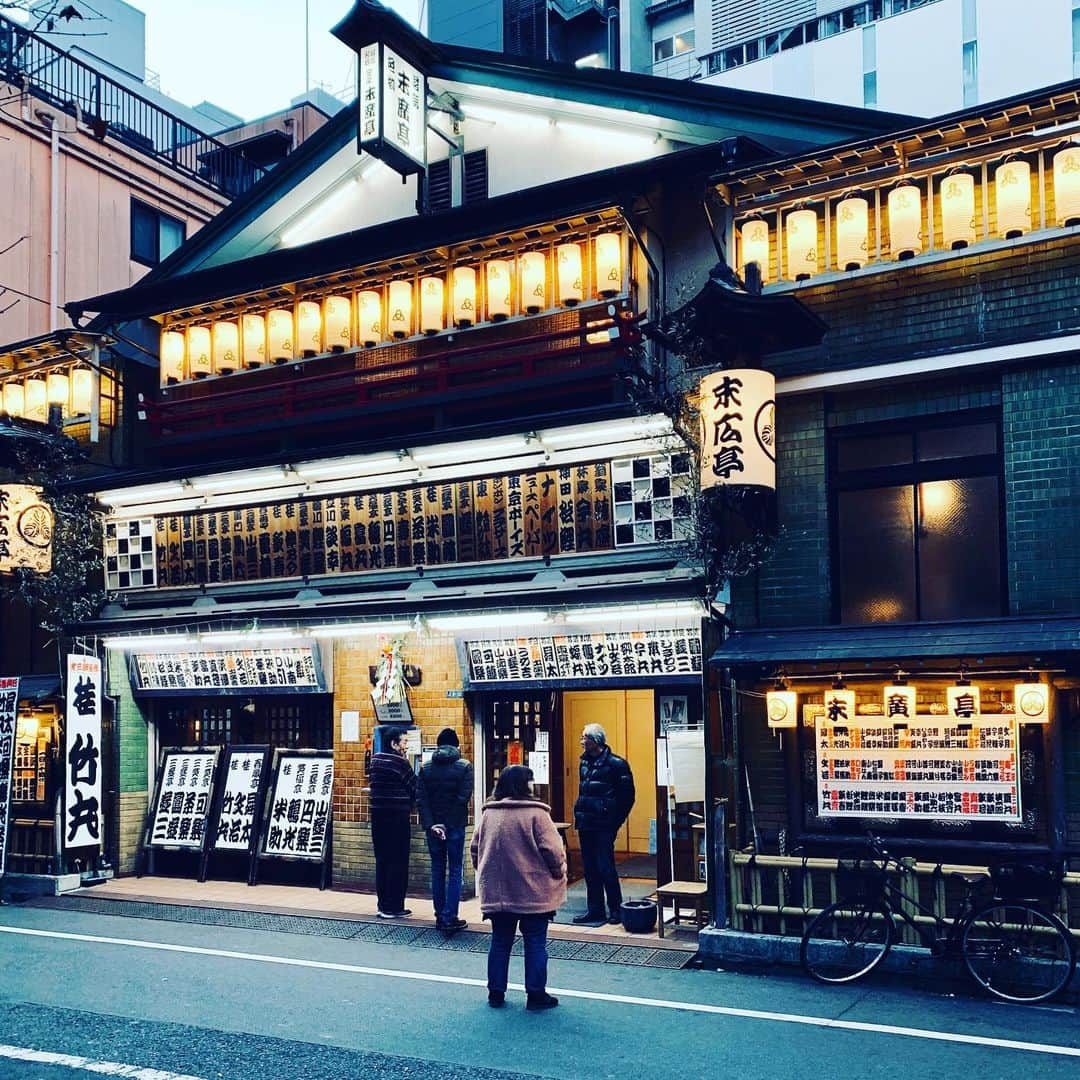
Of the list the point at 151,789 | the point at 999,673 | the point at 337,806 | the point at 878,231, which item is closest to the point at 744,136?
the point at 878,231

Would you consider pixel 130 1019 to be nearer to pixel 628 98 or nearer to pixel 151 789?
pixel 151 789

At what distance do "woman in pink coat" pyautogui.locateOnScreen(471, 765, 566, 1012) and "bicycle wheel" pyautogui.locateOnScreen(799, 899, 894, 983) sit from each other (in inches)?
108

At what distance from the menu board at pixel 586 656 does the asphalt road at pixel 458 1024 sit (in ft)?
13.0

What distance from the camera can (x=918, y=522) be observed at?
13.2 metres

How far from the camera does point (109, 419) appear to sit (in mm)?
20047

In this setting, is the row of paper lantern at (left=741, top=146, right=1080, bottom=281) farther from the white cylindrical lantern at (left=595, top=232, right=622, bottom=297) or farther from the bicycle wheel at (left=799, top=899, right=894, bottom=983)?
the bicycle wheel at (left=799, top=899, right=894, bottom=983)

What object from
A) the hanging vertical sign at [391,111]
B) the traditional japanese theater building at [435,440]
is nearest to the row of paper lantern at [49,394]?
the traditional japanese theater building at [435,440]

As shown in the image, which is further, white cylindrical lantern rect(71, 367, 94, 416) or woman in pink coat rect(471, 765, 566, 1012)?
white cylindrical lantern rect(71, 367, 94, 416)

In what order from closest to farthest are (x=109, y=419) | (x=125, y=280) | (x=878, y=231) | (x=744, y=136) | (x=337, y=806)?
(x=878, y=231)
(x=744, y=136)
(x=337, y=806)
(x=109, y=419)
(x=125, y=280)

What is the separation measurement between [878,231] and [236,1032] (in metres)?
10.5

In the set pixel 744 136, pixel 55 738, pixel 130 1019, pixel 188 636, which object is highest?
pixel 744 136

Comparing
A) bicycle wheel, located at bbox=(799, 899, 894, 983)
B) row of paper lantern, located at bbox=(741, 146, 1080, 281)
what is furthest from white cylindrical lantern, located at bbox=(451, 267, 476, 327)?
bicycle wheel, located at bbox=(799, 899, 894, 983)

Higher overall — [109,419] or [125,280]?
[125,280]

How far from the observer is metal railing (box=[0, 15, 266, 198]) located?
84.1ft
